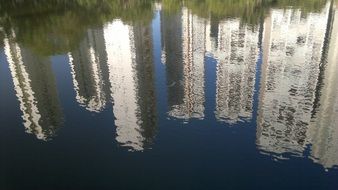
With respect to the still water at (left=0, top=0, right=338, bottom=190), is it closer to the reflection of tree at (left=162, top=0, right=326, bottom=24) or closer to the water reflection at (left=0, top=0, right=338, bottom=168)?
the water reflection at (left=0, top=0, right=338, bottom=168)

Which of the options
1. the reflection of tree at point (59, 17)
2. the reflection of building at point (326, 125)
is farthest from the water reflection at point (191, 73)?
the reflection of tree at point (59, 17)

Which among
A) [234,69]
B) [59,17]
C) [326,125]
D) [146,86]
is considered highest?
[59,17]

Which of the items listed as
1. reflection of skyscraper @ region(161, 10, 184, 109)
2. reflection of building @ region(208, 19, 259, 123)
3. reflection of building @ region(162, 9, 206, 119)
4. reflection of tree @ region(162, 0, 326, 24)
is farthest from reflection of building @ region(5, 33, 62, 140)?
reflection of tree @ region(162, 0, 326, 24)

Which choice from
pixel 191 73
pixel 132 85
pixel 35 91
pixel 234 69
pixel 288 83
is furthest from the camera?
pixel 234 69

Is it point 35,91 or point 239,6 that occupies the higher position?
point 239,6

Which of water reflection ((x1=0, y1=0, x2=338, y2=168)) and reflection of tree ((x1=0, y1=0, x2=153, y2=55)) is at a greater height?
reflection of tree ((x1=0, y1=0, x2=153, y2=55))

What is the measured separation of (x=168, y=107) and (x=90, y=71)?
984 centimetres

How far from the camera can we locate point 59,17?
164 ft

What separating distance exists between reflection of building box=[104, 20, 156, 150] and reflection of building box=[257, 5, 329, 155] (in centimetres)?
681

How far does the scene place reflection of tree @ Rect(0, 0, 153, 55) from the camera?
39188 mm

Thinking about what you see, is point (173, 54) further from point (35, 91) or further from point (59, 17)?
point (59, 17)

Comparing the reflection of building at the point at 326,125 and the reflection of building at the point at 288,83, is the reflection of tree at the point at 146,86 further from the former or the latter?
the reflection of building at the point at 326,125

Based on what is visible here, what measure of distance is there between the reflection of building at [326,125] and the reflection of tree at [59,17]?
953 inches

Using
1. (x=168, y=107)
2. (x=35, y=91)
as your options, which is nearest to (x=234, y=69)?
(x=168, y=107)
